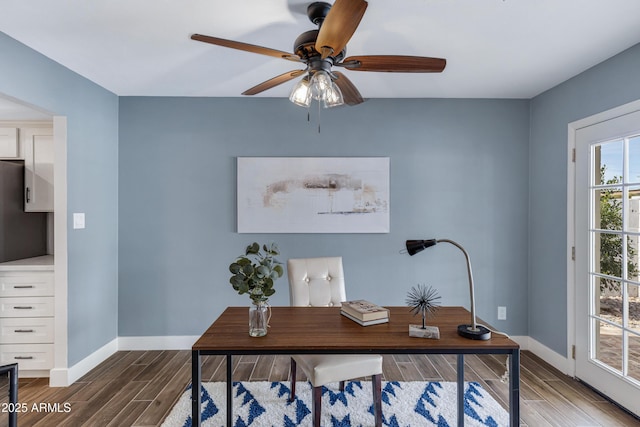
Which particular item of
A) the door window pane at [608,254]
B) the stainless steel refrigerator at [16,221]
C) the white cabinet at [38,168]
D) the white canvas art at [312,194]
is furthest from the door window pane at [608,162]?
the stainless steel refrigerator at [16,221]

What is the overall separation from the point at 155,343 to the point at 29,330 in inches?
39.0

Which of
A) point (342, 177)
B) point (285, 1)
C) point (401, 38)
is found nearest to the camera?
point (285, 1)

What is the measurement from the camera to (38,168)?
11.1 feet

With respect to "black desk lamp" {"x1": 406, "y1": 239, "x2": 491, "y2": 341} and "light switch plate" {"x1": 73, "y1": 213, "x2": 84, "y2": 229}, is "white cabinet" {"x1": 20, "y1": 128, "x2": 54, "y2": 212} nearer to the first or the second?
"light switch plate" {"x1": 73, "y1": 213, "x2": 84, "y2": 229}

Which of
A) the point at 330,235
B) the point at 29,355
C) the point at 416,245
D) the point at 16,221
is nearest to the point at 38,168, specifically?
the point at 16,221

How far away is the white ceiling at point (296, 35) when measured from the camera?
1.91 m

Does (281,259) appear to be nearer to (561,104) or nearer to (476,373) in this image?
(476,373)

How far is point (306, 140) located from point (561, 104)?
2239 mm

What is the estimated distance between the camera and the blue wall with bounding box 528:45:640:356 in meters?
2.61

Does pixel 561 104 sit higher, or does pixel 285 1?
pixel 285 1

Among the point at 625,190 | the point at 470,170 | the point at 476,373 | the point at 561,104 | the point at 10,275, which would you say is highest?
the point at 561,104

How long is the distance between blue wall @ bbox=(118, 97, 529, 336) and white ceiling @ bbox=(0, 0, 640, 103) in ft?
1.39

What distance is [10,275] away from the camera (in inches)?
108

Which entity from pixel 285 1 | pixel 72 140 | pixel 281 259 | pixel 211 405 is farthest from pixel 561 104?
pixel 72 140
